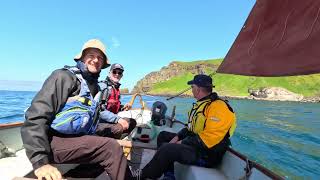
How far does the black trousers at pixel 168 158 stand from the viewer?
4.16 m

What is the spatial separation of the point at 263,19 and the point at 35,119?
255cm

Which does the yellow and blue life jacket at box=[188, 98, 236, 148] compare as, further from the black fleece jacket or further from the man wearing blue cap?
the black fleece jacket

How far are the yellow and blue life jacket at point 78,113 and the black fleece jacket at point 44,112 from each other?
6cm

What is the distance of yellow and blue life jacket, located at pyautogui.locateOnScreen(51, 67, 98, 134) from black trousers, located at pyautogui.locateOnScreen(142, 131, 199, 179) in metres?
1.26

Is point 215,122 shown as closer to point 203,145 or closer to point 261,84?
point 203,145

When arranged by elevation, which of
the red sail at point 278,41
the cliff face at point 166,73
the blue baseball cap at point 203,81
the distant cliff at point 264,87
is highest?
the cliff face at point 166,73

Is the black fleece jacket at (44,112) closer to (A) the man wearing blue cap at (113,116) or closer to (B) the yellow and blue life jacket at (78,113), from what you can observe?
(B) the yellow and blue life jacket at (78,113)

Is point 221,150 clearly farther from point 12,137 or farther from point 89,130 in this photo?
point 12,137

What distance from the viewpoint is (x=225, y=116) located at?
4.31 meters

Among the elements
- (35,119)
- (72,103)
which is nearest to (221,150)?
(72,103)

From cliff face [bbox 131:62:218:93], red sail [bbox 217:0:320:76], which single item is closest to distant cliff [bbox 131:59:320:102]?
cliff face [bbox 131:62:218:93]

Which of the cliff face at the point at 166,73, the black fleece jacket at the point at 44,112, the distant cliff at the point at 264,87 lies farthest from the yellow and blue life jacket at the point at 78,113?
the cliff face at the point at 166,73

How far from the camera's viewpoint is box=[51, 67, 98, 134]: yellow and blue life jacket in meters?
2.94

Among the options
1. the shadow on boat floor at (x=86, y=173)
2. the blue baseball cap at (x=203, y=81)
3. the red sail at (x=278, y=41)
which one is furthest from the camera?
the blue baseball cap at (x=203, y=81)
